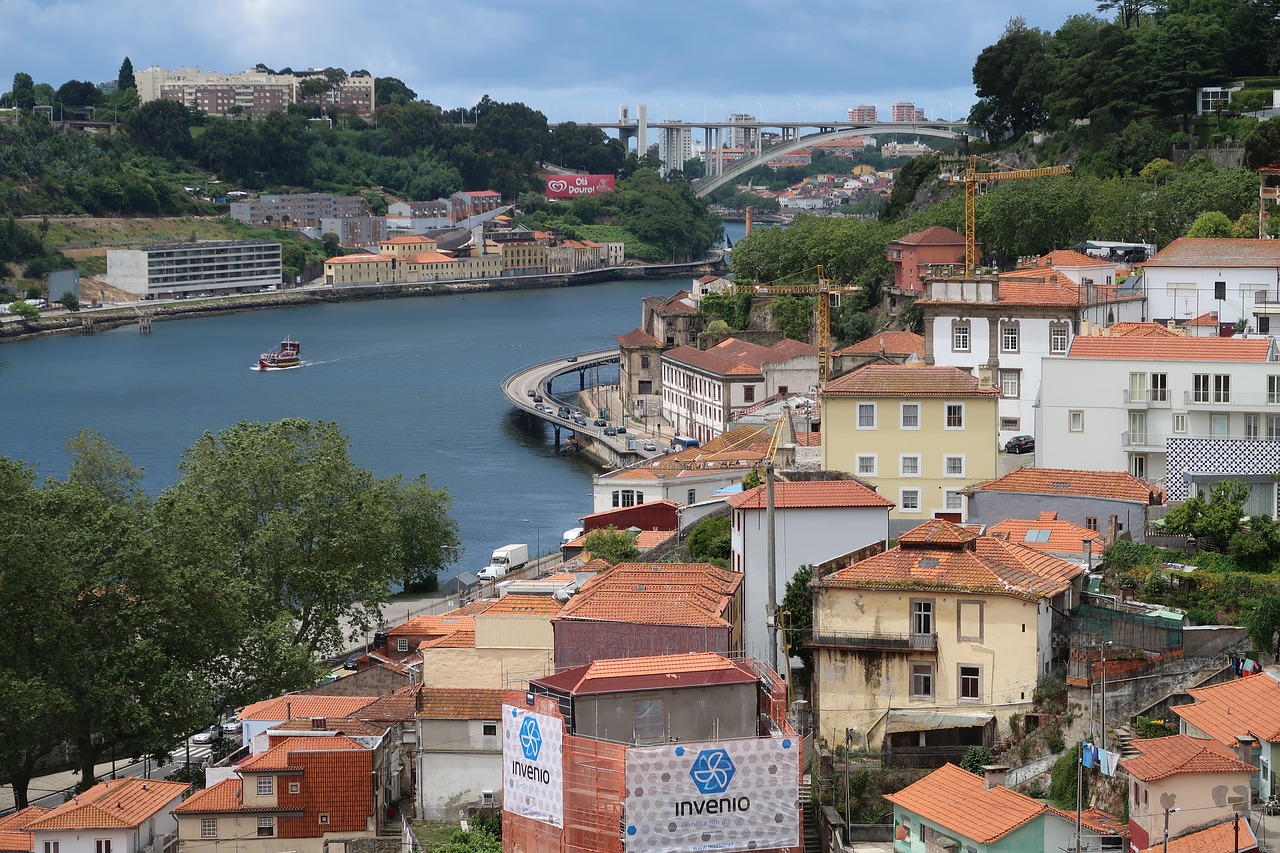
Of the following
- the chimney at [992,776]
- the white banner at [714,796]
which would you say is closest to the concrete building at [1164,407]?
the chimney at [992,776]

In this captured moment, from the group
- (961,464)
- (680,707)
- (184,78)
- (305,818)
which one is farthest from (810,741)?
(184,78)

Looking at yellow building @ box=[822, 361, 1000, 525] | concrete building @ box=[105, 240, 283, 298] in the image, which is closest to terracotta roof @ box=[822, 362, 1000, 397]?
yellow building @ box=[822, 361, 1000, 525]

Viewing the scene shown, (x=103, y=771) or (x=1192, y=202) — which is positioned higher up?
(x=1192, y=202)

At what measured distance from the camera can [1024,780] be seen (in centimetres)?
968

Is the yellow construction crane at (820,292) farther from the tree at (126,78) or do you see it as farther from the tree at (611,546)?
the tree at (126,78)

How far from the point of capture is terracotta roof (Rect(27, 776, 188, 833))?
449 inches

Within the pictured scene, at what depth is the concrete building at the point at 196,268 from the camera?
71125 millimetres

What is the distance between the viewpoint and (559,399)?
136 ft

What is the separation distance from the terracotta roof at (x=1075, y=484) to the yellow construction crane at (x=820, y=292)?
45.5ft

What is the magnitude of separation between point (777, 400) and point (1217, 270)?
10177 millimetres

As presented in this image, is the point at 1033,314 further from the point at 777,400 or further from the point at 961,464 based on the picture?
the point at 777,400

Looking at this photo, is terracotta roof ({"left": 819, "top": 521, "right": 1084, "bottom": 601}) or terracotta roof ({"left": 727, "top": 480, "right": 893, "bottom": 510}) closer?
terracotta roof ({"left": 819, "top": 521, "right": 1084, "bottom": 601})

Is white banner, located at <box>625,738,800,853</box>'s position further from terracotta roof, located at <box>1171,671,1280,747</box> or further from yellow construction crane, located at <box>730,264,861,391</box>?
yellow construction crane, located at <box>730,264,861,391</box>

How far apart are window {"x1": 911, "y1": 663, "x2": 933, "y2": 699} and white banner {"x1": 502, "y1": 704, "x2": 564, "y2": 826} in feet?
8.19
